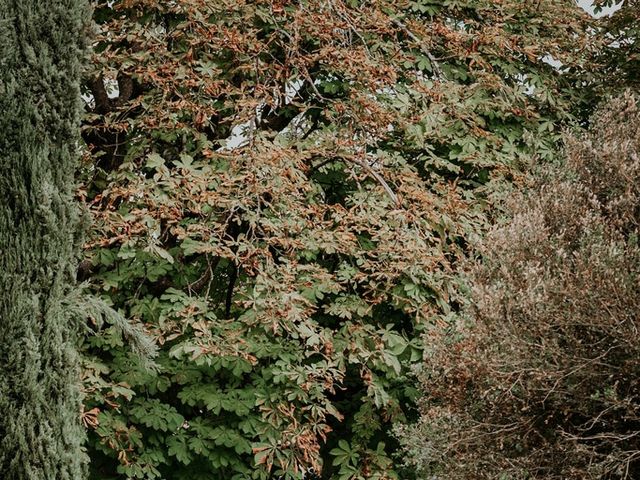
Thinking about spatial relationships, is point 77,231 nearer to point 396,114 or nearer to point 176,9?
point 176,9

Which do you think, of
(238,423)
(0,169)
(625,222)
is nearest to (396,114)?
(625,222)

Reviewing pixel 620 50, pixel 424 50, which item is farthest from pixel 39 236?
pixel 620 50

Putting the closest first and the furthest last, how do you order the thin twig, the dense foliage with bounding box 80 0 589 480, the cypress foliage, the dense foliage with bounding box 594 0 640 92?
the cypress foliage
the dense foliage with bounding box 80 0 589 480
the thin twig
the dense foliage with bounding box 594 0 640 92

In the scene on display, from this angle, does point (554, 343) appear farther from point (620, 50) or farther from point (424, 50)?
point (620, 50)

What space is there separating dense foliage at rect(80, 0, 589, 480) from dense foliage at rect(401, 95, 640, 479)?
0.54 meters

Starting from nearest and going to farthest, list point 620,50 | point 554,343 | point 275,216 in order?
1. point 554,343
2. point 275,216
3. point 620,50

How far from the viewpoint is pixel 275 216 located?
7.39 m

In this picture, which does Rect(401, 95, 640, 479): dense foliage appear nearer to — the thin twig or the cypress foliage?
the thin twig

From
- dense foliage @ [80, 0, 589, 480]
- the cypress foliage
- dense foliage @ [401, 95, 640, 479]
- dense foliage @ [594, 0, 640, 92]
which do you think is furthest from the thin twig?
the cypress foliage

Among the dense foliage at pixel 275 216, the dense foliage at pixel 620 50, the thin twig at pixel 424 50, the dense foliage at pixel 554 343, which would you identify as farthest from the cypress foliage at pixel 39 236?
the dense foliage at pixel 620 50

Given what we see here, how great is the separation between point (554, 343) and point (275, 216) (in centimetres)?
255

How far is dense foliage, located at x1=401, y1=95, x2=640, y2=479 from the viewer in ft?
19.1

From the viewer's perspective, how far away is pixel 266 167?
7031 mm

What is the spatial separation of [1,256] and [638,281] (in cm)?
402
